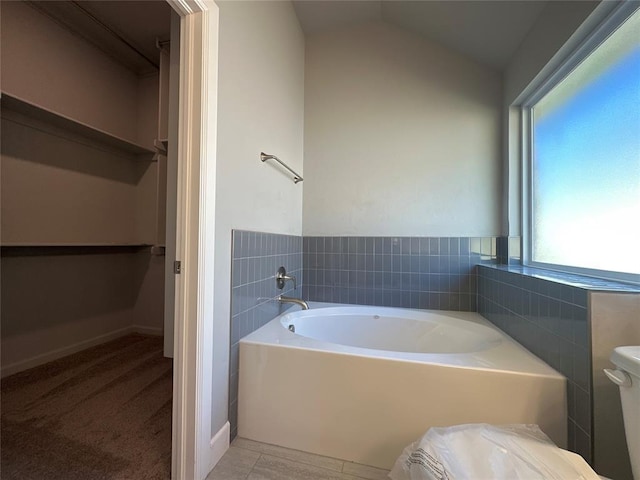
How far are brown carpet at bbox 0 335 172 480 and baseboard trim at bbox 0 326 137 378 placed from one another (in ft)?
0.19

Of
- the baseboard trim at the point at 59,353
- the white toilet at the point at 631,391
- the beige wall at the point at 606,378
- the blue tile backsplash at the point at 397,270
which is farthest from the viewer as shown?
the blue tile backsplash at the point at 397,270

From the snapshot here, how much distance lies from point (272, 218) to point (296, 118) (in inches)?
38.6

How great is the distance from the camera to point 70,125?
2002 millimetres

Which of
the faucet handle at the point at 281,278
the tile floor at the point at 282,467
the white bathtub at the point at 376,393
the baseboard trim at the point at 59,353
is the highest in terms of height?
the faucet handle at the point at 281,278

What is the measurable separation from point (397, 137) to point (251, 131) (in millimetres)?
1238

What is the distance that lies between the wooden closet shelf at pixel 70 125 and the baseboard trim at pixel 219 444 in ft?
7.81

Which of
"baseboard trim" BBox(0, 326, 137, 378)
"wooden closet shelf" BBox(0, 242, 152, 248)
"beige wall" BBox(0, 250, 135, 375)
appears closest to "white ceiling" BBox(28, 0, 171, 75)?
"wooden closet shelf" BBox(0, 242, 152, 248)

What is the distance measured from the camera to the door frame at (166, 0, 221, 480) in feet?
3.19

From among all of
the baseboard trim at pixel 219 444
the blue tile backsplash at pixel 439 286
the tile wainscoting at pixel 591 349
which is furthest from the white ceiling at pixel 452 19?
the baseboard trim at pixel 219 444

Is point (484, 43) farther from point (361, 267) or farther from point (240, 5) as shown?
point (361, 267)

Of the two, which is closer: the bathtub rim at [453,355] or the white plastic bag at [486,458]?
Result: the white plastic bag at [486,458]

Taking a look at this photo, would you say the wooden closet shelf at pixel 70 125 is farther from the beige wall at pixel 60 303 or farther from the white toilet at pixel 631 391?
the white toilet at pixel 631 391

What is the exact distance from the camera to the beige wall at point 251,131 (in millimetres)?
1132

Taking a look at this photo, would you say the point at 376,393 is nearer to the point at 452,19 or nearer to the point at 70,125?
the point at 452,19
